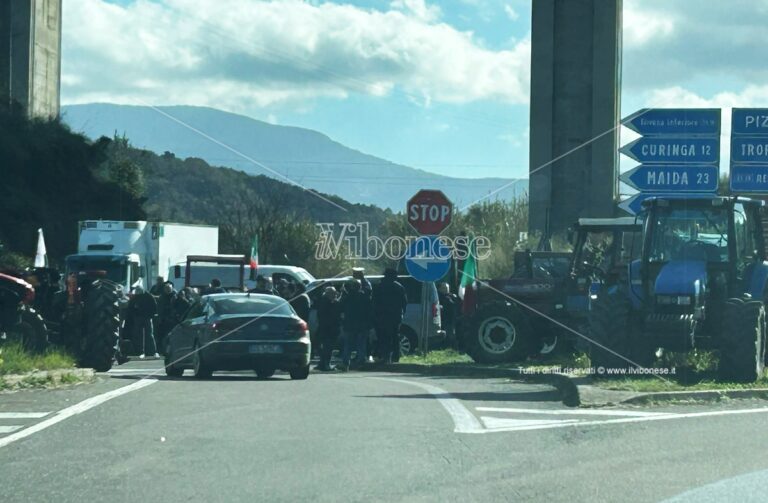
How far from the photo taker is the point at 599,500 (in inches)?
334

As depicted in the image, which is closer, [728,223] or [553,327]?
[728,223]

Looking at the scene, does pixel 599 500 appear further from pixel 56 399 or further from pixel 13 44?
pixel 13 44

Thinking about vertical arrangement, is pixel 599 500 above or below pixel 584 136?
below

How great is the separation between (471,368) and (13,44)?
37.7 m

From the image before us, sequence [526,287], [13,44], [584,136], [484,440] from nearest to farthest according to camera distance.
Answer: [484,440], [526,287], [584,136], [13,44]

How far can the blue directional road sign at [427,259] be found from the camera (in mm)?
24406

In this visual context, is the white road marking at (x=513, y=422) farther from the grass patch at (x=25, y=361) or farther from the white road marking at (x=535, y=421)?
the grass patch at (x=25, y=361)

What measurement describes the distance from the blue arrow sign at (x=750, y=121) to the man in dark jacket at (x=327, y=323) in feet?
27.2

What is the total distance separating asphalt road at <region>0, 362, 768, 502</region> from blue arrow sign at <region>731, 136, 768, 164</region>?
11836 mm

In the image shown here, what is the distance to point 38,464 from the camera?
9.89 m

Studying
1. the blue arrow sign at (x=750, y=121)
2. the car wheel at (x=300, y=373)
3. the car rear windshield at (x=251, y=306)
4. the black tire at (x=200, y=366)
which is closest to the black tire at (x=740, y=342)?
the car wheel at (x=300, y=373)

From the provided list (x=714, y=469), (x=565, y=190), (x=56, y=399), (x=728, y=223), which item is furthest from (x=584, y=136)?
(x=714, y=469)

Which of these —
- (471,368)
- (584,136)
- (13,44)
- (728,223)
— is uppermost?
(13,44)

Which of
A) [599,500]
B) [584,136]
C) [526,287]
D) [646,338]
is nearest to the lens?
[599,500]
